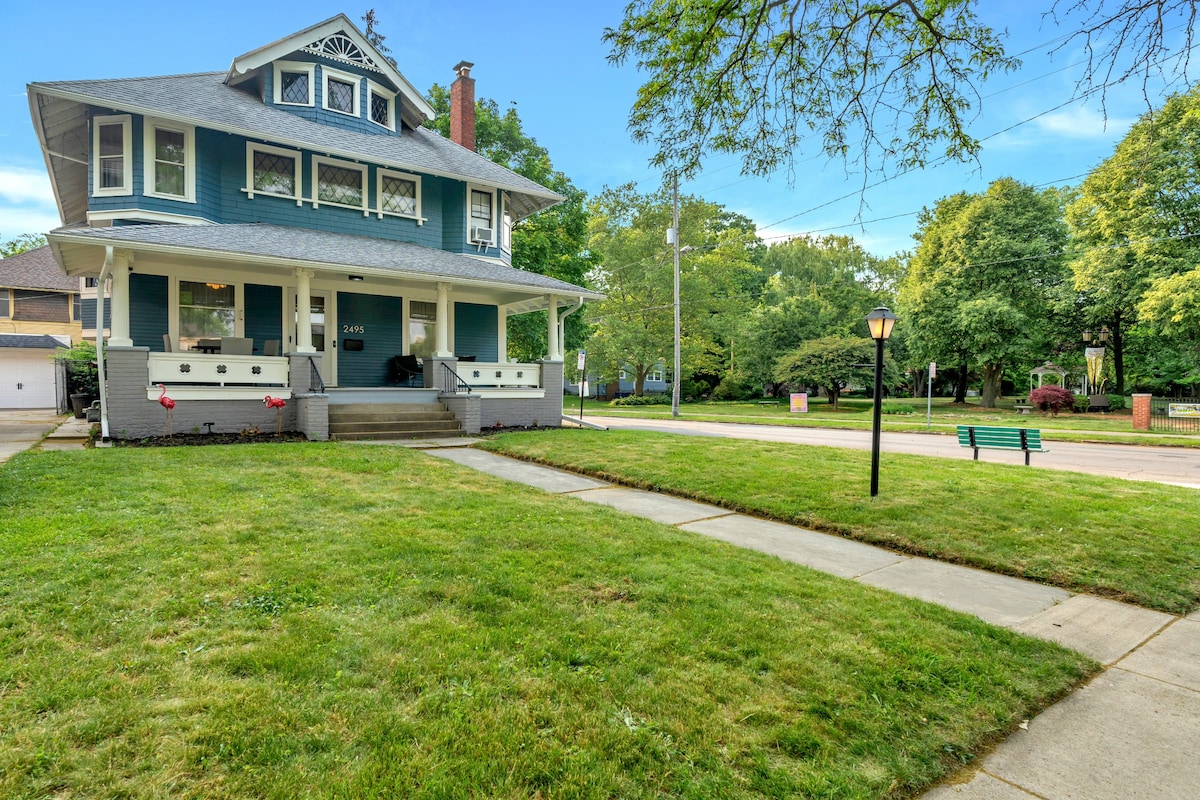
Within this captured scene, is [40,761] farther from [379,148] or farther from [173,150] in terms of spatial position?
[379,148]

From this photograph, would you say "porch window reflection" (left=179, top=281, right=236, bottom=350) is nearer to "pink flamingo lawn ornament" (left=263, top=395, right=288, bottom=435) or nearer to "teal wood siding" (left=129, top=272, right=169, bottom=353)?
"teal wood siding" (left=129, top=272, right=169, bottom=353)

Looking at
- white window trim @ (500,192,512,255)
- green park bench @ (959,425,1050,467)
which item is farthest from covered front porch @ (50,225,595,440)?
green park bench @ (959,425,1050,467)

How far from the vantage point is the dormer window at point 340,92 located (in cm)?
1561

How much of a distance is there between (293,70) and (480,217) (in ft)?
19.3

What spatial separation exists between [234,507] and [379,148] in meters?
12.7

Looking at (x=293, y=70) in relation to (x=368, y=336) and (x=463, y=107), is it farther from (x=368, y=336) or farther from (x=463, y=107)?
(x=368, y=336)

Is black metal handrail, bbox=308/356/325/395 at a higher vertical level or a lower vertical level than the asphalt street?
higher

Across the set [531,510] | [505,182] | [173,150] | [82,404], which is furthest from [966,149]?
[82,404]

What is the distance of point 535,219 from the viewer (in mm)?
23562

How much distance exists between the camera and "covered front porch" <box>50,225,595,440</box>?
408 inches

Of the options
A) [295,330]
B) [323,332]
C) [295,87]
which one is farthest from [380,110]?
[295,330]

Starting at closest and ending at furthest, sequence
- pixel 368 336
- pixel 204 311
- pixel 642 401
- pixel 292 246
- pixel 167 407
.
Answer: pixel 167 407
pixel 292 246
pixel 204 311
pixel 368 336
pixel 642 401

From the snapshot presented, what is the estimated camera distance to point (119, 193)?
482 inches

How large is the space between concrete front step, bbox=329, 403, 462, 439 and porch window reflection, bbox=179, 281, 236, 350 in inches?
141
